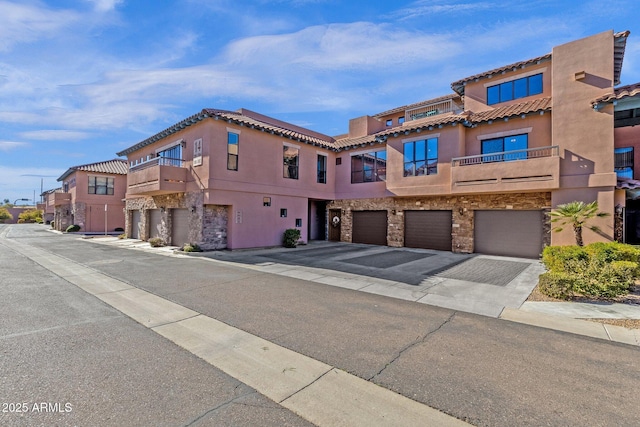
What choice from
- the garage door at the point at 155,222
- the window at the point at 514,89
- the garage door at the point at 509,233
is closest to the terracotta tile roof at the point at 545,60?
the window at the point at 514,89

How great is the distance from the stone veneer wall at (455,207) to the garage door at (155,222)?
516 inches

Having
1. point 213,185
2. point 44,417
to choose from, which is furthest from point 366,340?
point 213,185

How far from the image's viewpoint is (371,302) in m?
7.15

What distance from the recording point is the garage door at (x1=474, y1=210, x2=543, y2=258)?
14.6 meters

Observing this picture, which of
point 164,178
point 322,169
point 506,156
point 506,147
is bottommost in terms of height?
point 164,178

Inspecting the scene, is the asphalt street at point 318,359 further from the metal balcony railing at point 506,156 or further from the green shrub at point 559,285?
the metal balcony railing at point 506,156

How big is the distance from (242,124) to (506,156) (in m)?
14.7

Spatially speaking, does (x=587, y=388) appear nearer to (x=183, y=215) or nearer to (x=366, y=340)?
(x=366, y=340)

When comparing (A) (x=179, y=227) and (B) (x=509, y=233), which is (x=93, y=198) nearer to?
(A) (x=179, y=227)

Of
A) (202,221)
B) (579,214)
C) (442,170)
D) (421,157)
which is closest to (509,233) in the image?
(579,214)

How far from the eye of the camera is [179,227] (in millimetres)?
18156

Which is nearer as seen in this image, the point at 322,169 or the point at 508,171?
the point at 508,171

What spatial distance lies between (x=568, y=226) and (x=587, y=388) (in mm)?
12743

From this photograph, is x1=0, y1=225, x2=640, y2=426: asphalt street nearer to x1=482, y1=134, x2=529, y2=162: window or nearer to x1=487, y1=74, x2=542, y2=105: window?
x1=482, y1=134, x2=529, y2=162: window
